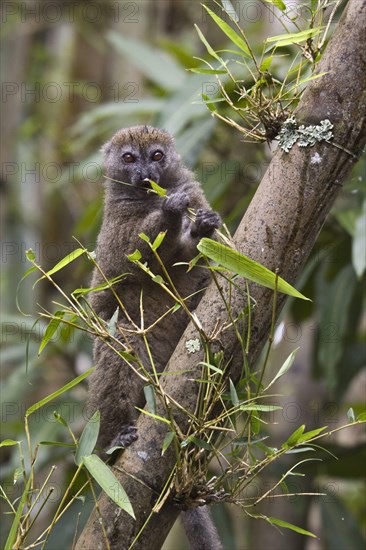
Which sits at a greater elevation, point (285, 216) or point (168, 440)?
point (285, 216)

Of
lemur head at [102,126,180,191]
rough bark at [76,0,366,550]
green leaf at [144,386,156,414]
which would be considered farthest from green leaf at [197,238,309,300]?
lemur head at [102,126,180,191]

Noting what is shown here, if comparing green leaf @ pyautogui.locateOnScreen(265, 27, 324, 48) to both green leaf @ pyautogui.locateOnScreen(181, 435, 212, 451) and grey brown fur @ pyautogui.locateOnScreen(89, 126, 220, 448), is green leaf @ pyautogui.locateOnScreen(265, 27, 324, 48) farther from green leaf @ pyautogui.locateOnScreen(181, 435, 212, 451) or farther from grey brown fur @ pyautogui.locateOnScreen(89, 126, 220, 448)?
green leaf @ pyautogui.locateOnScreen(181, 435, 212, 451)

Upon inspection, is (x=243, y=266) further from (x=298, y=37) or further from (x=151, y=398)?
(x=298, y=37)

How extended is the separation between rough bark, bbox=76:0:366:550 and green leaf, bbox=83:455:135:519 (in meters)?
0.14

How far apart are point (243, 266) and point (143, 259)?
132cm

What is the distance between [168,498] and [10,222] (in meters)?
4.74

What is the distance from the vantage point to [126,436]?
3178mm

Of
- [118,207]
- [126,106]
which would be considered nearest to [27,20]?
[126,106]

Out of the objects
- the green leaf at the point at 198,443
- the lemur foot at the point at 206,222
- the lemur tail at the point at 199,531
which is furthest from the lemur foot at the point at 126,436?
the lemur foot at the point at 206,222

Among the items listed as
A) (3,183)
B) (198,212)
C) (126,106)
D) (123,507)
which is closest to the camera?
(123,507)

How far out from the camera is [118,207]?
422 cm

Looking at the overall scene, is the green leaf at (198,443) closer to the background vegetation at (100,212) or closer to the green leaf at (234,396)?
the green leaf at (234,396)

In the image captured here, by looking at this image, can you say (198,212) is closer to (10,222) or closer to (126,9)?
(10,222)

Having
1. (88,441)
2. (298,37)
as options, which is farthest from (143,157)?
(88,441)
